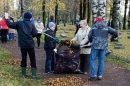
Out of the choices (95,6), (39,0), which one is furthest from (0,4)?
(95,6)

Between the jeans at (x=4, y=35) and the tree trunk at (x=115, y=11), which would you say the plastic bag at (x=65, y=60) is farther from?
the tree trunk at (x=115, y=11)

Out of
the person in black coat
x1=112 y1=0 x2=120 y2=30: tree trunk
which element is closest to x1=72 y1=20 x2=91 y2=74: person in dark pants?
the person in black coat

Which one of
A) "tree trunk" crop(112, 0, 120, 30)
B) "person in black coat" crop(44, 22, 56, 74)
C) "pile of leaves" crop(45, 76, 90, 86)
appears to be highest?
"tree trunk" crop(112, 0, 120, 30)

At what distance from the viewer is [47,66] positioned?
931 centimetres

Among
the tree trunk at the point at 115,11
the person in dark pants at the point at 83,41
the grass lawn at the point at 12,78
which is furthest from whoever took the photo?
the tree trunk at the point at 115,11

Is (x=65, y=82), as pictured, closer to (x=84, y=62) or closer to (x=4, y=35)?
(x=84, y=62)

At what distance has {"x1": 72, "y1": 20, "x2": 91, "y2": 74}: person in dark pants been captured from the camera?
29.2 feet

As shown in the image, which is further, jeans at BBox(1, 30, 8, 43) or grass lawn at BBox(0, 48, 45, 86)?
jeans at BBox(1, 30, 8, 43)

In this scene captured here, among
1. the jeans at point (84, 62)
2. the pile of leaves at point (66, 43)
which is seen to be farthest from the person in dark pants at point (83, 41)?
the pile of leaves at point (66, 43)

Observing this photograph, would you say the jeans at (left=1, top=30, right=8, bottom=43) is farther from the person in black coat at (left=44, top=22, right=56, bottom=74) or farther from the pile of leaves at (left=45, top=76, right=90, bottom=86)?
the pile of leaves at (left=45, top=76, right=90, bottom=86)

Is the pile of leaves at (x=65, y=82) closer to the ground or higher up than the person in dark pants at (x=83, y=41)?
closer to the ground

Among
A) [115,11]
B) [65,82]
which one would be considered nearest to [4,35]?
[115,11]

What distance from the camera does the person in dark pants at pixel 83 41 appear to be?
29.2 ft

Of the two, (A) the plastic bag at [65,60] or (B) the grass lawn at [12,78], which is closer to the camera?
(B) the grass lawn at [12,78]
